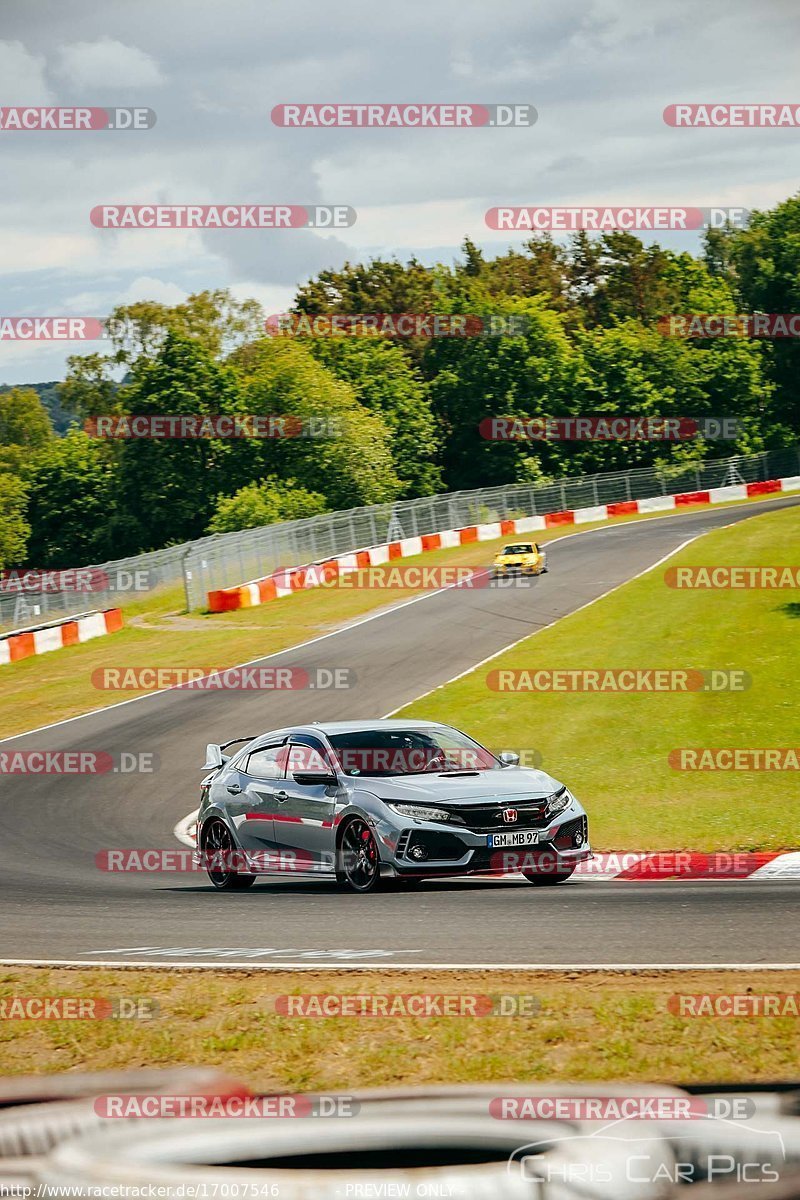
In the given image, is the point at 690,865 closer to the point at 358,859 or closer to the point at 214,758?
the point at 358,859

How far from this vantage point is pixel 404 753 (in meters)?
13.3

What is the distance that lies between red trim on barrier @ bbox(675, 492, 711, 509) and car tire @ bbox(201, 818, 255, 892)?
57.1m

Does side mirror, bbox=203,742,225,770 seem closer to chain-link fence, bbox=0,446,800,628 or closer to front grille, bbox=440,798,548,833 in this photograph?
front grille, bbox=440,798,548,833

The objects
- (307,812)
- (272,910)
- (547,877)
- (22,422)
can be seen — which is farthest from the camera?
(22,422)

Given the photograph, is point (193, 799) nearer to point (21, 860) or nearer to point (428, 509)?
point (21, 860)

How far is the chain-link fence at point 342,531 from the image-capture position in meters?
46.2

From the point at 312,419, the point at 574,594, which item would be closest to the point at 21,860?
the point at 574,594

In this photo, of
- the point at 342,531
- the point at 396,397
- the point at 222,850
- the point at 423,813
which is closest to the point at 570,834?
the point at 423,813

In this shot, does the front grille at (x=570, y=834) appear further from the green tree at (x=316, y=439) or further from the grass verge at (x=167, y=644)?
the green tree at (x=316, y=439)

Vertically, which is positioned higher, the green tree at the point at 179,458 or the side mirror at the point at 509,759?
the green tree at the point at 179,458

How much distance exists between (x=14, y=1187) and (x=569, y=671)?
23670 mm

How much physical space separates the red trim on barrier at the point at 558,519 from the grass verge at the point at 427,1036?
56352 millimetres

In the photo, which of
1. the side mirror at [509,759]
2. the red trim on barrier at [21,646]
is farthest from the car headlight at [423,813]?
the red trim on barrier at [21,646]

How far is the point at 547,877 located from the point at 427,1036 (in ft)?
20.5
